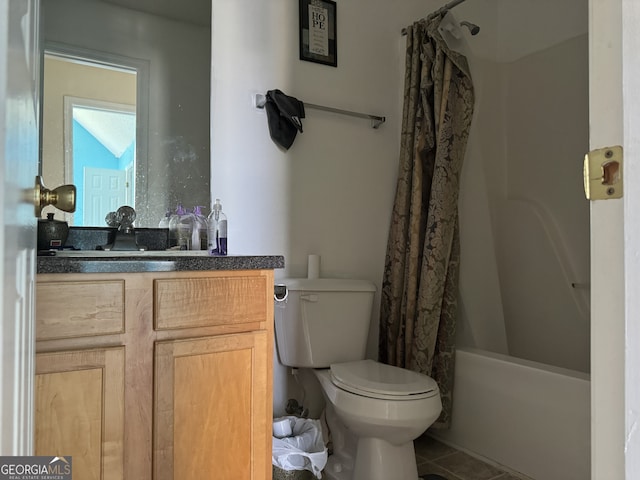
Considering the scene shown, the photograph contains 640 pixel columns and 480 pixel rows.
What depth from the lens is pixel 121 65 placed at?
5.83 ft

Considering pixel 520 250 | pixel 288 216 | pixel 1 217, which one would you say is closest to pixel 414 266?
pixel 288 216

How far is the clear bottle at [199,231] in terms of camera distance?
6.03ft

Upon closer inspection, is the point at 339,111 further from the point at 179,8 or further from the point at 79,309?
the point at 79,309

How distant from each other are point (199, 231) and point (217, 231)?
0.24 ft

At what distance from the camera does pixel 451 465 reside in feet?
6.62

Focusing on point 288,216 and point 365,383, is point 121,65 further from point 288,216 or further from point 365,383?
point 365,383

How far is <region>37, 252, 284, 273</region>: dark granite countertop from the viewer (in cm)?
101

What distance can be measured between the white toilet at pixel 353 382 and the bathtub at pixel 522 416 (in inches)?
17.1

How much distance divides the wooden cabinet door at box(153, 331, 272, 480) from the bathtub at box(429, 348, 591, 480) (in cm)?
114

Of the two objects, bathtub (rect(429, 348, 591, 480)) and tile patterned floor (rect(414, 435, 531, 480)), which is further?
tile patterned floor (rect(414, 435, 531, 480))

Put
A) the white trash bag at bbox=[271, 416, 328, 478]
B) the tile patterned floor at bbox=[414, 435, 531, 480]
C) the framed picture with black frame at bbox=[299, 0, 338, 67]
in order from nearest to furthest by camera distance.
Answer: the white trash bag at bbox=[271, 416, 328, 478]
the tile patterned floor at bbox=[414, 435, 531, 480]
the framed picture with black frame at bbox=[299, 0, 338, 67]

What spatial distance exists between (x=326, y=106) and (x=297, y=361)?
4.04 ft

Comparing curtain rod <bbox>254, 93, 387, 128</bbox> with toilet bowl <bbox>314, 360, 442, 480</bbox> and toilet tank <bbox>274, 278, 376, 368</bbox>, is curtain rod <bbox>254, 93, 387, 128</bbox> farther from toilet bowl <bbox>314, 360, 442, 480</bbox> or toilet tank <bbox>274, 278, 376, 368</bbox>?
toilet bowl <bbox>314, 360, 442, 480</bbox>

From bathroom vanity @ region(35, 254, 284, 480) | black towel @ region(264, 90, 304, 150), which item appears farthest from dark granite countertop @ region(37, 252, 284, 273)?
black towel @ region(264, 90, 304, 150)
